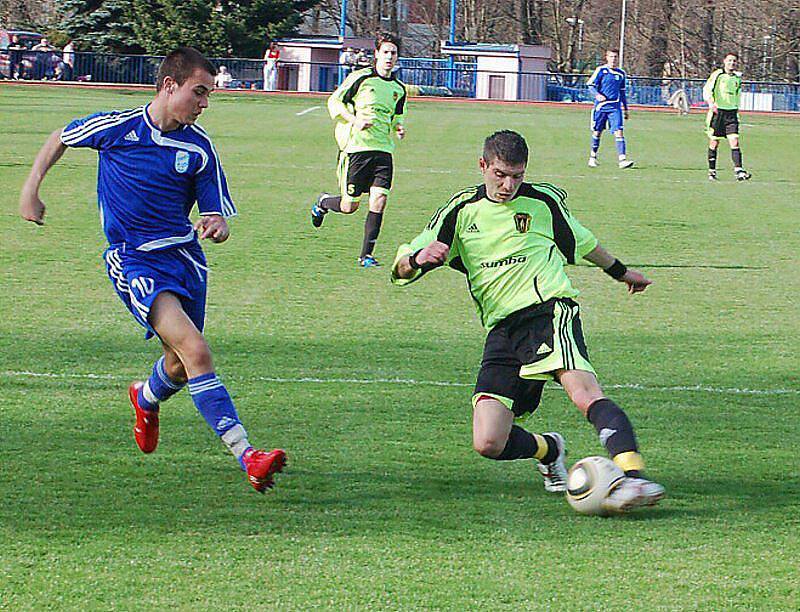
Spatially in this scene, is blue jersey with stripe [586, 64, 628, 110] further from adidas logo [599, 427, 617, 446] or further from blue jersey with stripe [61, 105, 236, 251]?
adidas logo [599, 427, 617, 446]

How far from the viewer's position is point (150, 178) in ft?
17.9

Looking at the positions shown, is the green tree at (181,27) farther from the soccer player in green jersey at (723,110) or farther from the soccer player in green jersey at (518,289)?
the soccer player in green jersey at (518,289)

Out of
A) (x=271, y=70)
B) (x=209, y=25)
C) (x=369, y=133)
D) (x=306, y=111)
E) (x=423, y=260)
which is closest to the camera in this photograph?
(x=423, y=260)

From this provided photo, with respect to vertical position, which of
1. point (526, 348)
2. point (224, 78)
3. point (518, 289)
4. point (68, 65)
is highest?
point (68, 65)

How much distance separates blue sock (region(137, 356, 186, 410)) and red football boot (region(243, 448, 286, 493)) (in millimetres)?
802

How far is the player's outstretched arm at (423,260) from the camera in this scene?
517 cm

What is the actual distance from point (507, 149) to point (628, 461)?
133 cm

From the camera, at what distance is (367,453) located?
19.3 feet

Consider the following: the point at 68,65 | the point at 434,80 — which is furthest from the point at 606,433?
the point at 434,80

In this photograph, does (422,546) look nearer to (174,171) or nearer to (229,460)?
(229,460)

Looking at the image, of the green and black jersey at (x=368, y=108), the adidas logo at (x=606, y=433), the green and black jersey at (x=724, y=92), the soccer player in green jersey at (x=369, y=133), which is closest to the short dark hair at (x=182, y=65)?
the adidas logo at (x=606, y=433)

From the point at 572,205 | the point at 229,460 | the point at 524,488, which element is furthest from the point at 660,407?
the point at 572,205

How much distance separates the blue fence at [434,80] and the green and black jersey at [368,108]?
4078 centimetres

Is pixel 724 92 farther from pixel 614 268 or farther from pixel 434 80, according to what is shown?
pixel 434 80
